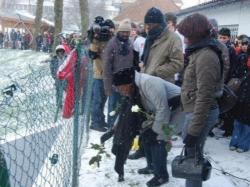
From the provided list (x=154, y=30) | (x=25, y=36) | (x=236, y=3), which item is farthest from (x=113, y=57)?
(x=25, y=36)

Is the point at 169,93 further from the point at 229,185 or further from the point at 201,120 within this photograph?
the point at 229,185

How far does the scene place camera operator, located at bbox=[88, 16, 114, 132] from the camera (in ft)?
19.4

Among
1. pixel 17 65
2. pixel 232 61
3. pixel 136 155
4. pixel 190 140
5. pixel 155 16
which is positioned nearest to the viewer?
pixel 190 140

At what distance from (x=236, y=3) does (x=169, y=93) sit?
24.6 ft

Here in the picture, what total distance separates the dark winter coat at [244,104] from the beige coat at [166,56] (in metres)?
1.26

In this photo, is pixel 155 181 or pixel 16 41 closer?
pixel 155 181

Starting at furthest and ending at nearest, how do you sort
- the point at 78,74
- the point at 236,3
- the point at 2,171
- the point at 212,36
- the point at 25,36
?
the point at 25,36
the point at 236,3
the point at 78,74
the point at 212,36
the point at 2,171

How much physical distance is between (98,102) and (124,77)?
2.65 m

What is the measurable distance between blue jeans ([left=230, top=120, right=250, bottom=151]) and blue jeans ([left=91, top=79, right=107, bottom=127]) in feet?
6.86

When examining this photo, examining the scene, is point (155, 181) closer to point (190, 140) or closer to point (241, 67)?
point (190, 140)

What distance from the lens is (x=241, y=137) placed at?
→ 5.43 metres

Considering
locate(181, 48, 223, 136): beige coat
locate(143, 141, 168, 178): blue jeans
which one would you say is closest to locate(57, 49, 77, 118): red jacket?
locate(143, 141, 168, 178): blue jeans

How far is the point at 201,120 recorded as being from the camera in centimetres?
305

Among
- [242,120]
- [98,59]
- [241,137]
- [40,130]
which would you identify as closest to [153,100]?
[40,130]
